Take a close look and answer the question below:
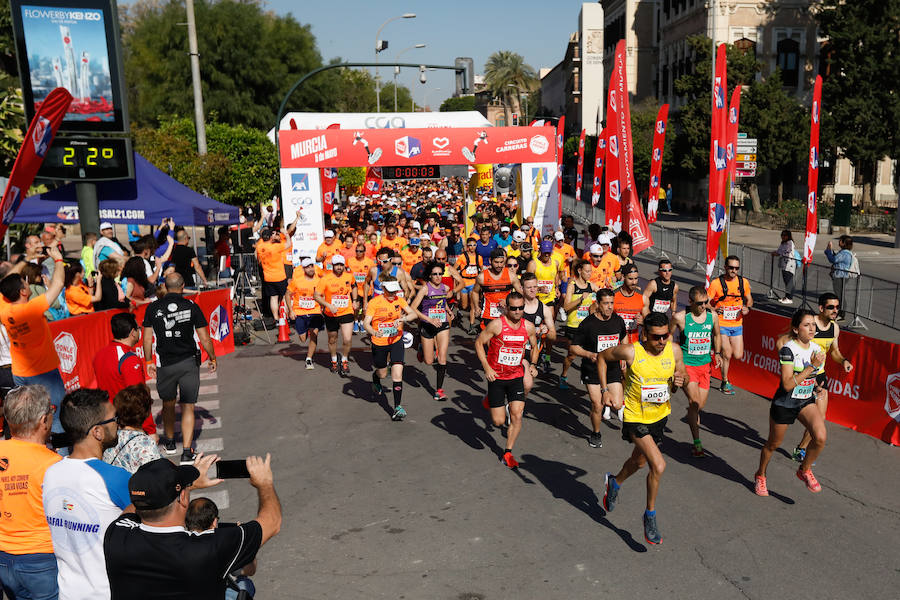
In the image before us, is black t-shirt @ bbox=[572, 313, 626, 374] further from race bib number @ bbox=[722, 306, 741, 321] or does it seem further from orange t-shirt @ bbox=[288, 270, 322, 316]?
orange t-shirt @ bbox=[288, 270, 322, 316]

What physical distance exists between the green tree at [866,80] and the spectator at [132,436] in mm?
39159

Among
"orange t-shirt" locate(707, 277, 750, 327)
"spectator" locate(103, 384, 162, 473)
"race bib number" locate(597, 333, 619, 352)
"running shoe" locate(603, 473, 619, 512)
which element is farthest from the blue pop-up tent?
"running shoe" locate(603, 473, 619, 512)

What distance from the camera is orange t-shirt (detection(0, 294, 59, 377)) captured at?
22.9 ft

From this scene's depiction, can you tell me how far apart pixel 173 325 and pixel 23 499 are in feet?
13.8

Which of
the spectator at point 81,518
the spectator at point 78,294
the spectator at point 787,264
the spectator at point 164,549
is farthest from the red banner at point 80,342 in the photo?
the spectator at point 787,264

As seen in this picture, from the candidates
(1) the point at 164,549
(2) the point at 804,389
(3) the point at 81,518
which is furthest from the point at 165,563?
(2) the point at 804,389

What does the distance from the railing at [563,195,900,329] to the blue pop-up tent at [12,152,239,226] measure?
1304cm

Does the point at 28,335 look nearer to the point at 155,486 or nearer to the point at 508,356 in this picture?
the point at 508,356

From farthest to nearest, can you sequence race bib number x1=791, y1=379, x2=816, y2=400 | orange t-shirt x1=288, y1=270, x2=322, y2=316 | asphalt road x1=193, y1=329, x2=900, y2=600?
orange t-shirt x1=288, y1=270, x2=322, y2=316
race bib number x1=791, y1=379, x2=816, y2=400
asphalt road x1=193, y1=329, x2=900, y2=600

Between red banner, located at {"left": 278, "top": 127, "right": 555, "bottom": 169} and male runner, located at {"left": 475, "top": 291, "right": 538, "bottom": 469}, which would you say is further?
red banner, located at {"left": 278, "top": 127, "right": 555, "bottom": 169}

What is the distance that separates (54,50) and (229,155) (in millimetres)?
15352

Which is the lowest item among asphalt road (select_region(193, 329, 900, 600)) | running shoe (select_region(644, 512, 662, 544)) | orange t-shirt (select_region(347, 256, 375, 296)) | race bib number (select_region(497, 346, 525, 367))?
asphalt road (select_region(193, 329, 900, 600))

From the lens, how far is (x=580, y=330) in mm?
8961

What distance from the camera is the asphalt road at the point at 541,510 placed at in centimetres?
575
